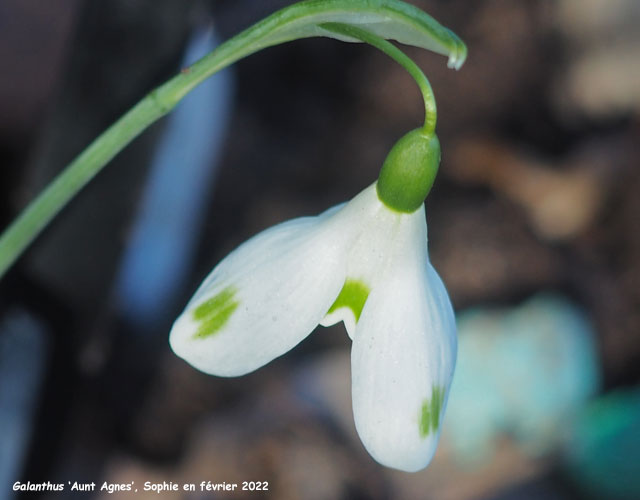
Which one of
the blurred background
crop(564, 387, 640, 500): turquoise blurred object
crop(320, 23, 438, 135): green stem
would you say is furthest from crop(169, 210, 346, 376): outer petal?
crop(564, 387, 640, 500): turquoise blurred object

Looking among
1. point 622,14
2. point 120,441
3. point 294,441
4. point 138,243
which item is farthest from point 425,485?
point 622,14

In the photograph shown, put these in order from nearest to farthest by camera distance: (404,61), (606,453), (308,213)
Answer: (404,61) → (606,453) → (308,213)

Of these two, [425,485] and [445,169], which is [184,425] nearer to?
[425,485]

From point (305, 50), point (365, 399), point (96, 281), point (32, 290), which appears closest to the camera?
point (365, 399)

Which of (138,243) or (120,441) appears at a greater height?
(138,243)

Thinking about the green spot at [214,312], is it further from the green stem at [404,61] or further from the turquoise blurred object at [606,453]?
the turquoise blurred object at [606,453]

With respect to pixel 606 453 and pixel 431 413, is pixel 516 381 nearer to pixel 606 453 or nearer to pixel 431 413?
pixel 606 453

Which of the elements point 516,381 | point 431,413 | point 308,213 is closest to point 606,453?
point 516,381
